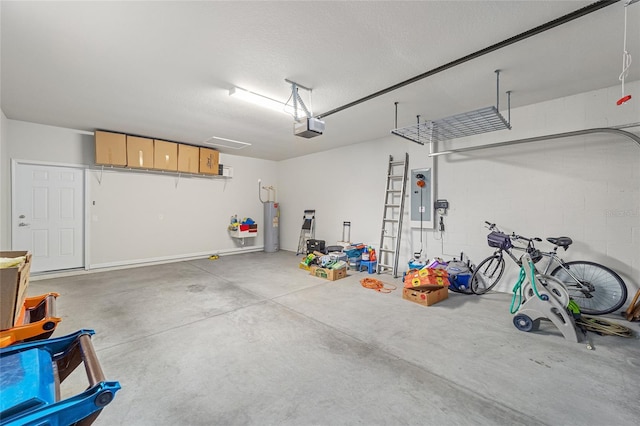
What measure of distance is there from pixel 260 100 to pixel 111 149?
11.8 ft

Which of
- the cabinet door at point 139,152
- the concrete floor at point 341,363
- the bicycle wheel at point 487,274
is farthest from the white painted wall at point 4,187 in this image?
the bicycle wheel at point 487,274

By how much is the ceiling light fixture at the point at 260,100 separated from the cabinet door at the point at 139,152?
3.23 m

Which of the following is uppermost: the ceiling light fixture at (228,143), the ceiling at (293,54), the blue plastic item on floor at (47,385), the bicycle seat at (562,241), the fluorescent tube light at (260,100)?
the ceiling at (293,54)

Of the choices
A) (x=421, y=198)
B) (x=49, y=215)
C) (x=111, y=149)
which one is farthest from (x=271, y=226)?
(x=49, y=215)

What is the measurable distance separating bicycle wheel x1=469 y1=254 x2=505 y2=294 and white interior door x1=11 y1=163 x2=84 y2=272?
23.2 ft

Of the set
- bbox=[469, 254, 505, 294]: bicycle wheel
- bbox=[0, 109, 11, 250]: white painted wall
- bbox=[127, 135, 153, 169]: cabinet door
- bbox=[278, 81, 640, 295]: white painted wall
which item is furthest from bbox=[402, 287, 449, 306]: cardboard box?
bbox=[0, 109, 11, 250]: white painted wall

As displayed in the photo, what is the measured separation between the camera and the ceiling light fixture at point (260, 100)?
10.8 feet

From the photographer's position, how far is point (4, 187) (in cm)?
432

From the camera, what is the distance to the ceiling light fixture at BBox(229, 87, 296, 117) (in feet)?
10.8

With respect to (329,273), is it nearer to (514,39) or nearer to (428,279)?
(428,279)

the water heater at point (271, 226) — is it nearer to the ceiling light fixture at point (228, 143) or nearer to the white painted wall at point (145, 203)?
the white painted wall at point (145, 203)

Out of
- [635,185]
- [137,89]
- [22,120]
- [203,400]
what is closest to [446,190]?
[635,185]

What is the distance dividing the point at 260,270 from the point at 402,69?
4.29 m

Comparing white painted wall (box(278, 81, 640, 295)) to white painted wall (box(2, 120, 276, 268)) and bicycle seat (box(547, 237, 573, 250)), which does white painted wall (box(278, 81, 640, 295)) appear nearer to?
bicycle seat (box(547, 237, 573, 250))
